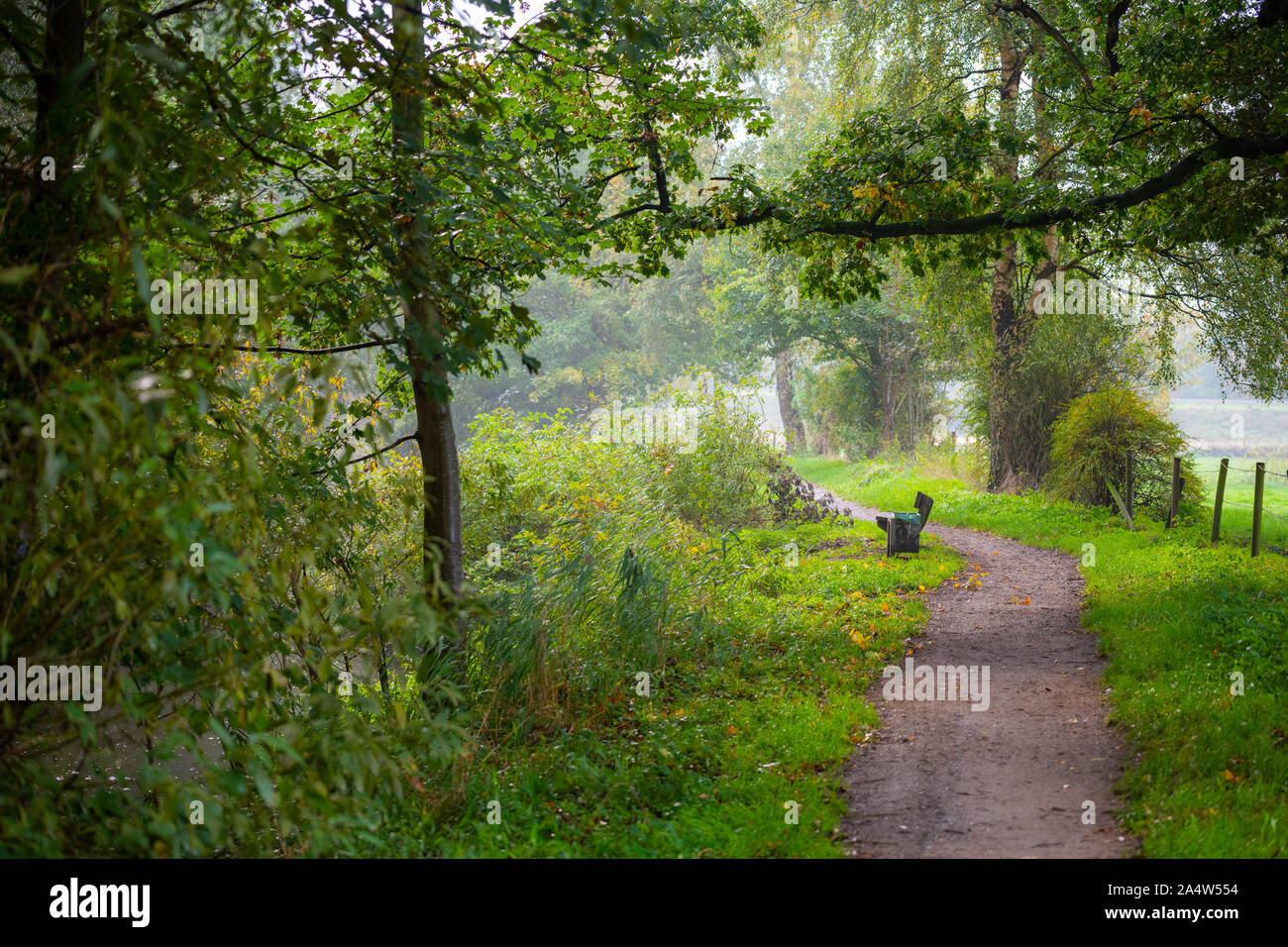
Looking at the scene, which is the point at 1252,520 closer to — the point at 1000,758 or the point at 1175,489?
the point at 1175,489

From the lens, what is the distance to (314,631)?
3557 millimetres

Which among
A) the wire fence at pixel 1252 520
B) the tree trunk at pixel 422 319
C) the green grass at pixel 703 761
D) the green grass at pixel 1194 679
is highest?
the tree trunk at pixel 422 319

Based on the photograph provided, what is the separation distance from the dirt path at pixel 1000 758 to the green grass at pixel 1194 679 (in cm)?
24

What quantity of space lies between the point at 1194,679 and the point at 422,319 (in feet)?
20.6

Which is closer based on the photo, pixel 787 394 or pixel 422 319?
pixel 422 319

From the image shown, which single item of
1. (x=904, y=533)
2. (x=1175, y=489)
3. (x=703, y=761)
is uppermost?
(x=1175, y=489)

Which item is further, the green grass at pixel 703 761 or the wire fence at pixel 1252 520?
the wire fence at pixel 1252 520

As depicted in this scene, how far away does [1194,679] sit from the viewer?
21.9 ft

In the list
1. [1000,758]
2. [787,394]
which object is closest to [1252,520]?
[1000,758]

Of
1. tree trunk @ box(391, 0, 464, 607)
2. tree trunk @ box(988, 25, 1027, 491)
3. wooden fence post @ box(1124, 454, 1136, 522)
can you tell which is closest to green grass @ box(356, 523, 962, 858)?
tree trunk @ box(391, 0, 464, 607)

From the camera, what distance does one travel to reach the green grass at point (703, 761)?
15.7 feet

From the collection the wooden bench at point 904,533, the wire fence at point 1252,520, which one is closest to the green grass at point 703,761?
the wooden bench at point 904,533

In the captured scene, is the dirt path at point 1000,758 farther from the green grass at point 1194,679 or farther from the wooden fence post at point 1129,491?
the wooden fence post at point 1129,491
